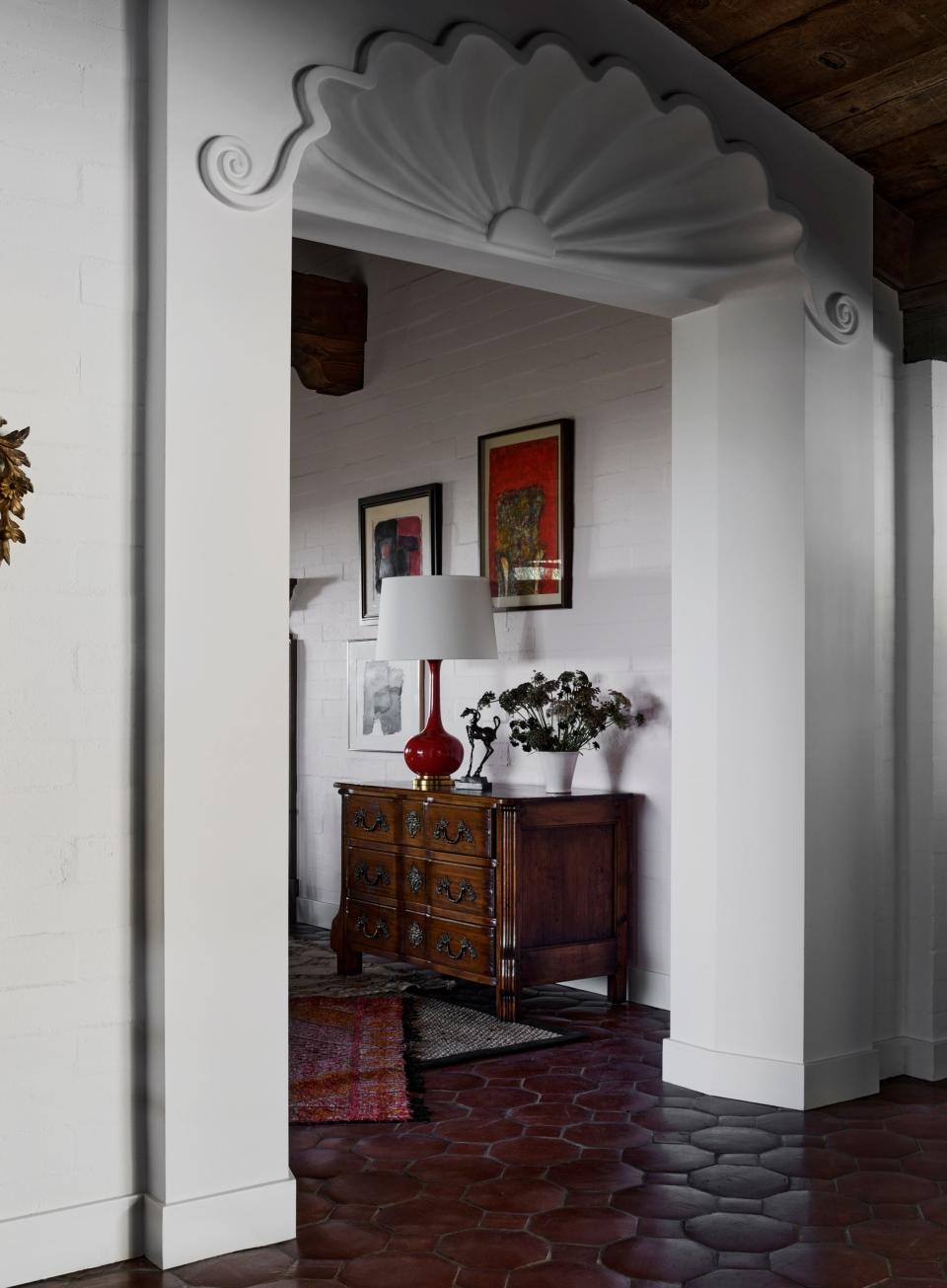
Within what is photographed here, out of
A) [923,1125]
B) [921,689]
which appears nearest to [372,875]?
[921,689]

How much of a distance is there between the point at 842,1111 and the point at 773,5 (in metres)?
3.09

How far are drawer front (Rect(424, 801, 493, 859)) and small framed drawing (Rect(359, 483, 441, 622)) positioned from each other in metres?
1.50

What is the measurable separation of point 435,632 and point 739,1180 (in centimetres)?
267

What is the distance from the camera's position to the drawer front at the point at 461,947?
501cm

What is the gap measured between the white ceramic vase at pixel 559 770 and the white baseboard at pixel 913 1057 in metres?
1.52

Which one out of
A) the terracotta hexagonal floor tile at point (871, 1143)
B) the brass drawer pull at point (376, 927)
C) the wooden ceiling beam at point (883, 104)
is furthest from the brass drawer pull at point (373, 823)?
the wooden ceiling beam at point (883, 104)

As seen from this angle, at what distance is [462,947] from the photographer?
5.13 meters

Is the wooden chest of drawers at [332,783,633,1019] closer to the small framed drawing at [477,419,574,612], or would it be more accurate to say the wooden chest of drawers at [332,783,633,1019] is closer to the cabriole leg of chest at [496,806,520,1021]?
the cabriole leg of chest at [496,806,520,1021]

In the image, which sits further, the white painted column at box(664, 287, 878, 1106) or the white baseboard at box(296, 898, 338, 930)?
the white baseboard at box(296, 898, 338, 930)

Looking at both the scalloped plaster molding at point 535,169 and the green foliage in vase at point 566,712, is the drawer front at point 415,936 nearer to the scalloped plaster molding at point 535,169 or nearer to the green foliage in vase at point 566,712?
the green foliage in vase at point 566,712

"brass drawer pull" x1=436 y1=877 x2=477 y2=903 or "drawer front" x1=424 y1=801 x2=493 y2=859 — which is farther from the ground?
"drawer front" x1=424 y1=801 x2=493 y2=859

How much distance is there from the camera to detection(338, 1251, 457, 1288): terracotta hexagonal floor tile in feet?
8.84

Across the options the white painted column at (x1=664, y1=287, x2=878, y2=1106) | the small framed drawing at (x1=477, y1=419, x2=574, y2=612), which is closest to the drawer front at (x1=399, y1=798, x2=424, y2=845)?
the small framed drawing at (x1=477, y1=419, x2=574, y2=612)

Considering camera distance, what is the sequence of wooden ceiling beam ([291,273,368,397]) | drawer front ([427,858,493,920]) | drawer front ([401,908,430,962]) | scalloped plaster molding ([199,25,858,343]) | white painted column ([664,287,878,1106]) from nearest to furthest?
scalloped plaster molding ([199,25,858,343]) → white painted column ([664,287,878,1106]) → drawer front ([427,858,493,920]) → drawer front ([401,908,430,962]) → wooden ceiling beam ([291,273,368,397])
